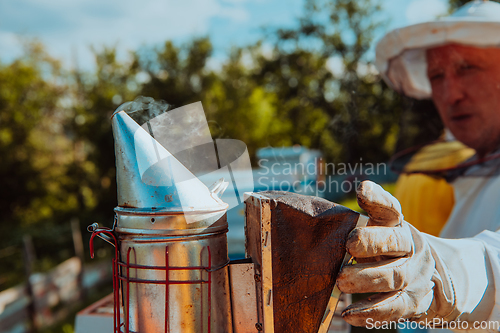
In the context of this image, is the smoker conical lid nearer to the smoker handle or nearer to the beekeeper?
the smoker handle

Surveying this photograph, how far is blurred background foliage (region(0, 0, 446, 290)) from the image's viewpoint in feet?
35.5

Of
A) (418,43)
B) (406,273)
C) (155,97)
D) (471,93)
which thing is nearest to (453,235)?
(471,93)

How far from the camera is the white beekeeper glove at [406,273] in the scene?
41.4 inches

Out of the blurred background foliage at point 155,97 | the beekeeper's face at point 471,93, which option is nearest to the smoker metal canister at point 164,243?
the beekeeper's face at point 471,93

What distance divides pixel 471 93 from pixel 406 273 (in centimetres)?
178

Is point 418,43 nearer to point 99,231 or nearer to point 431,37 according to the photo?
point 431,37

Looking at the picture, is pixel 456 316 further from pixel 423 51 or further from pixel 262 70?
pixel 262 70

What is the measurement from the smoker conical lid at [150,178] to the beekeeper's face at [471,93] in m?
2.08

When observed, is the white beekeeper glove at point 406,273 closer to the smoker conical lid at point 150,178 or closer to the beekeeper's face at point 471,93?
the smoker conical lid at point 150,178

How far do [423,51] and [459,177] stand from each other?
1.12 metres

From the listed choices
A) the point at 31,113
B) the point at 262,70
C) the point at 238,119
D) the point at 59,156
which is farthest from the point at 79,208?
the point at 262,70

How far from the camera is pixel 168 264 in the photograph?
1025 mm

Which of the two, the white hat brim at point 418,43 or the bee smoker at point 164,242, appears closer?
the bee smoker at point 164,242

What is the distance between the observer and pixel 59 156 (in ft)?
49.3
